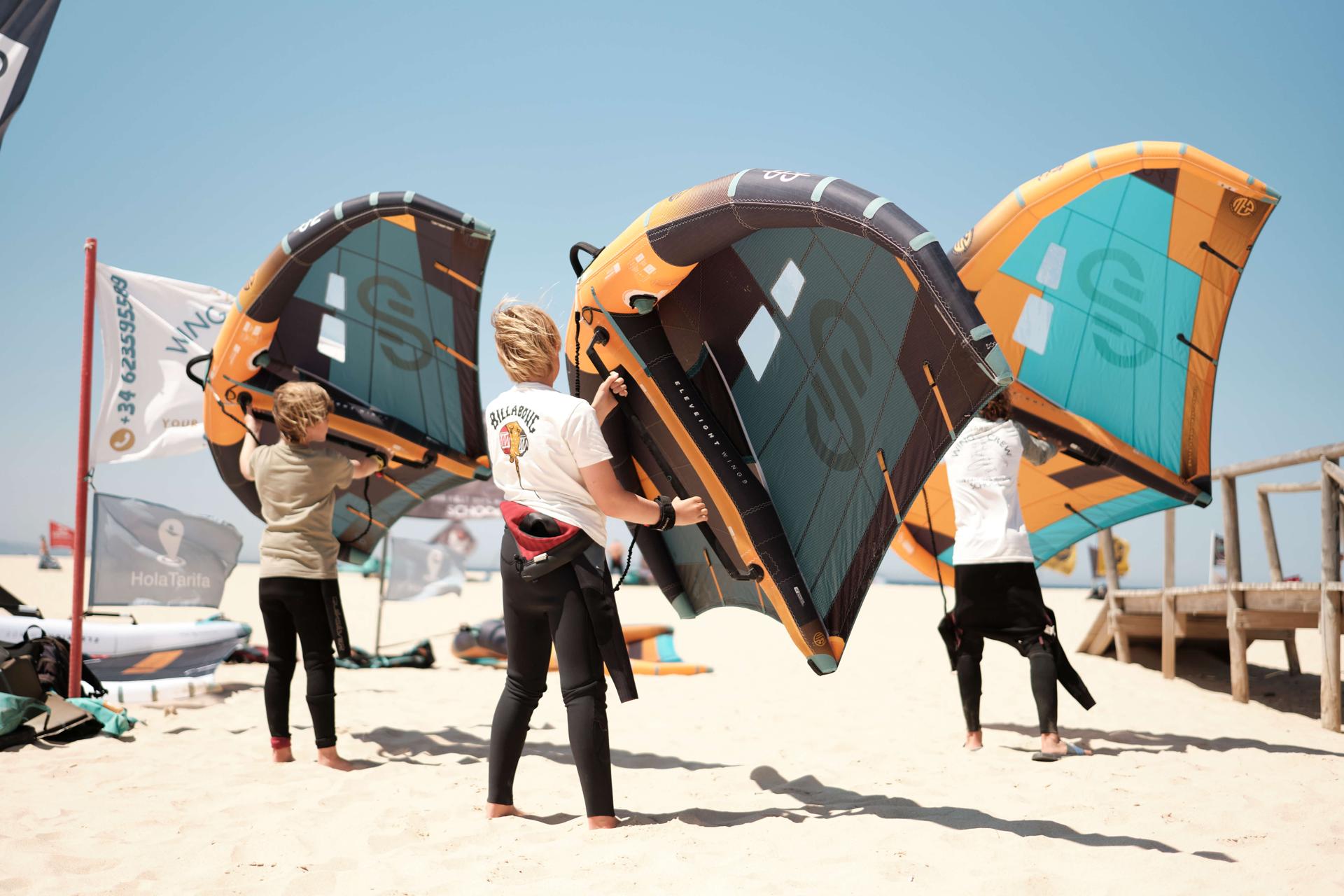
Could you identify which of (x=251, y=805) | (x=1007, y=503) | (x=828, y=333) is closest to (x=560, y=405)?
(x=828, y=333)

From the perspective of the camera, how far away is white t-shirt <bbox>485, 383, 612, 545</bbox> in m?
2.70

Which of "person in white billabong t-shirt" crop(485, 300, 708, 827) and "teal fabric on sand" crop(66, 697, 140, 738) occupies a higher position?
"person in white billabong t-shirt" crop(485, 300, 708, 827)

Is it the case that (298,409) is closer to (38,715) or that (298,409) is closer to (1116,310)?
(38,715)

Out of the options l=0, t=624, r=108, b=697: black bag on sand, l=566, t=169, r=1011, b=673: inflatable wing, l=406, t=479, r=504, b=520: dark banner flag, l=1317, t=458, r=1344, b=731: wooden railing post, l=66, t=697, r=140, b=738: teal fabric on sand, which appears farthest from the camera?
l=406, t=479, r=504, b=520: dark banner flag

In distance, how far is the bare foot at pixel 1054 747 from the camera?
13.1 ft

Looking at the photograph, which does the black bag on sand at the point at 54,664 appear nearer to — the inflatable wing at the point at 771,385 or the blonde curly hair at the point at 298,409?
the blonde curly hair at the point at 298,409

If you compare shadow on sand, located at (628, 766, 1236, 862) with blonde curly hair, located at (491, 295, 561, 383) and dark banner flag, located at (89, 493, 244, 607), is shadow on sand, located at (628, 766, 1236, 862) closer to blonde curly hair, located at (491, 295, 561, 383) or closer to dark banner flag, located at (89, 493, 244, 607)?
blonde curly hair, located at (491, 295, 561, 383)

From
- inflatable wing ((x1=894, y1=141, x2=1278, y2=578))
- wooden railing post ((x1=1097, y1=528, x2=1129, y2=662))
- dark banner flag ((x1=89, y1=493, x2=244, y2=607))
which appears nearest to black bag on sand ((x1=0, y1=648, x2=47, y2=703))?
dark banner flag ((x1=89, y1=493, x2=244, y2=607))

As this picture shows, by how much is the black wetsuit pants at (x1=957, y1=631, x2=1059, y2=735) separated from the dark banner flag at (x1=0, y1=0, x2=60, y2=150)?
4840 millimetres

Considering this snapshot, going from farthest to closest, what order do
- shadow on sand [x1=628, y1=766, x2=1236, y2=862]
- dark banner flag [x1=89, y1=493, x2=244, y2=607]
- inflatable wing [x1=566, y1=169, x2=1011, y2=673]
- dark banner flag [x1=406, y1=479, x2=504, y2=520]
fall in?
dark banner flag [x1=406, y1=479, x2=504, y2=520]
dark banner flag [x1=89, y1=493, x2=244, y2=607]
inflatable wing [x1=566, y1=169, x2=1011, y2=673]
shadow on sand [x1=628, y1=766, x2=1236, y2=862]

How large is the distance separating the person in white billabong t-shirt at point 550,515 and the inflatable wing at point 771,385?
34.9 inches

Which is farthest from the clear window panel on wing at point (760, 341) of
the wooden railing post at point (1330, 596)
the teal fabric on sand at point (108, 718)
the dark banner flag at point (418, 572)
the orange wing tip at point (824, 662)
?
the dark banner flag at point (418, 572)

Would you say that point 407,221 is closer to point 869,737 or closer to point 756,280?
point 756,280

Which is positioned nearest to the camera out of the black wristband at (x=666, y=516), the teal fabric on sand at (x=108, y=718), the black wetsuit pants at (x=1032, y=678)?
the black wristband at (x=666, y=516)
